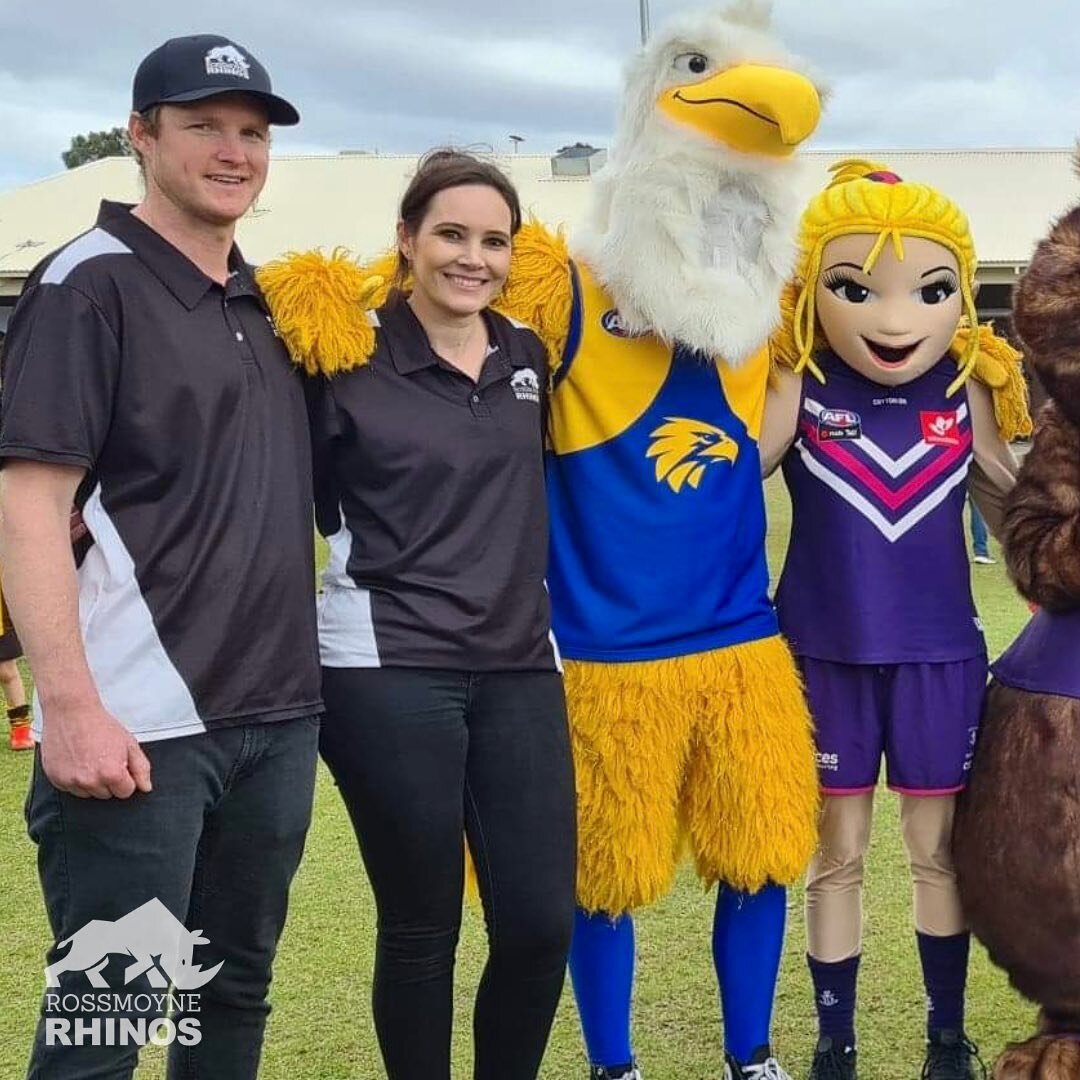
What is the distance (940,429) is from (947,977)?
1.13m

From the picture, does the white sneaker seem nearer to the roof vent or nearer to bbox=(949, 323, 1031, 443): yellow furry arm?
bbox=(949, 323, 1031, 443): yellow furry arm

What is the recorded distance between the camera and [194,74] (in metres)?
1.87

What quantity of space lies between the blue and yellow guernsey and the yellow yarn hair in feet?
0.81

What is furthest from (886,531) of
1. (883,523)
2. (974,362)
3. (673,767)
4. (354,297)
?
(354,297)

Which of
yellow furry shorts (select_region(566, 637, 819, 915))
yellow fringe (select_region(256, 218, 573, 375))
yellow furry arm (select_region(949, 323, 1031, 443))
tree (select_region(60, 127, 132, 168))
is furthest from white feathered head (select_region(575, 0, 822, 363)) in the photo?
tree (select_region(60, 127, 132, 168))

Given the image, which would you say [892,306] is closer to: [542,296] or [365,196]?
[542,296]

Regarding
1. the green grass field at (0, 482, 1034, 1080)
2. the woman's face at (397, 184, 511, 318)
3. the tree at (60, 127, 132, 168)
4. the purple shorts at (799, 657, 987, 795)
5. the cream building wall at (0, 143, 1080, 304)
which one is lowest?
the green grass field at (0, 482, 1034, 1080)

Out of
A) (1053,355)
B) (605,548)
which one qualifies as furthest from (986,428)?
(605,548)

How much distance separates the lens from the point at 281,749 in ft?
6.55

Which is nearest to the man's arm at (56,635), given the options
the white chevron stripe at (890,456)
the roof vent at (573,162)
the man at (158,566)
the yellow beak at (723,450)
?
the man at (158,566)

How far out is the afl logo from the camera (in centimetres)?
256

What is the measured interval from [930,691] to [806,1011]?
0.97 m

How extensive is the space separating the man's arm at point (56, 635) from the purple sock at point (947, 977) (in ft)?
5.68

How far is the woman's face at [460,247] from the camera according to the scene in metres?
2.21
